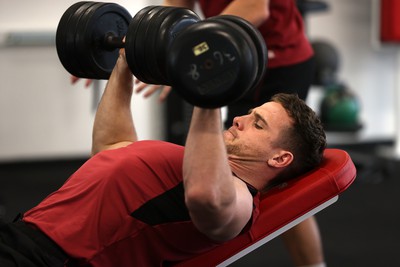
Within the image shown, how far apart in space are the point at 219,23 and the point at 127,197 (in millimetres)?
437

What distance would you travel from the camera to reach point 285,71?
2.17 metres

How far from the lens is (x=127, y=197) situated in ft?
4.58

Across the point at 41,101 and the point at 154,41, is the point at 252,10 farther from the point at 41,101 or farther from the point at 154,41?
the point at 41,101

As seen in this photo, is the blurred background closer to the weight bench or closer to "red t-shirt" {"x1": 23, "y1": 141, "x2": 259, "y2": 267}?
the weight bench

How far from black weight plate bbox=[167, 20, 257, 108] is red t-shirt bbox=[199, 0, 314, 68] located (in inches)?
39.7

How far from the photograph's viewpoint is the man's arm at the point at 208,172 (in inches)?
46.2

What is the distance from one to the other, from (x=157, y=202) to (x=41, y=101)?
11.0 ft

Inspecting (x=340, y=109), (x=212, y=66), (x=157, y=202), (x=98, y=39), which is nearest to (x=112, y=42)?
(x=98, y=39)

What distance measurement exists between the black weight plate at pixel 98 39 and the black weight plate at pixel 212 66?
2.10ft

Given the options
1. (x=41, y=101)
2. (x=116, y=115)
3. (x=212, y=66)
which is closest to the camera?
(x=212, y=66)

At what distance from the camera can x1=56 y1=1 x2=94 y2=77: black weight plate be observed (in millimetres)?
1748

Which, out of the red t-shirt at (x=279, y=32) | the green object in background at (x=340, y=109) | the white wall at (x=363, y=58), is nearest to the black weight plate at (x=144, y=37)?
the red t-shirt at (x=279, y=32)

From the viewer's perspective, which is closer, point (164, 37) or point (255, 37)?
point (255, 37)

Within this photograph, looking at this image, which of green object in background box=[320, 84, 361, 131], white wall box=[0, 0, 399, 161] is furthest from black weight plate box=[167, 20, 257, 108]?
green object in background box=[320, 84, 361, 131]
